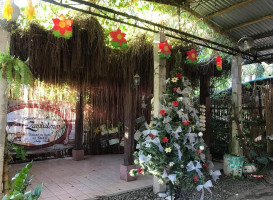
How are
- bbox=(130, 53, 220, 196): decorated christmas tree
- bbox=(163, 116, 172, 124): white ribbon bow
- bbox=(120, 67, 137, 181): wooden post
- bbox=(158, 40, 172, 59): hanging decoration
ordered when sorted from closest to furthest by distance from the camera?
1. bbox=(130, 53, 220, 196): decorated christmas tree
2. bbox=(163, 116, 172, 124): white ribbon bow
3. bbox=(158, 40, 172, 59): hanging decoration
4. bbox=(120, 67, 137, 181): wooden post

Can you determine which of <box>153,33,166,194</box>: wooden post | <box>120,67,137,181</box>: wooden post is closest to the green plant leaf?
<box>153,33,166,194</box>: wooden post

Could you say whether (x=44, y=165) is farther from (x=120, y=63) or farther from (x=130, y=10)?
(x=130, y=10)

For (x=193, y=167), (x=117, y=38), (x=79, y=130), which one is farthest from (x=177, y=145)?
(x=79, y=130)

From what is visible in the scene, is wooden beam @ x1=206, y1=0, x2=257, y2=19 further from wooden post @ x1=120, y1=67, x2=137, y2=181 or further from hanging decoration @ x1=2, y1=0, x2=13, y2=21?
hanging decoration @ x1=2, y1=0, x2=13, y2=21

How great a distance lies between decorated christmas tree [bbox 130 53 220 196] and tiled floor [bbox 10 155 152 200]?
44.5 inches

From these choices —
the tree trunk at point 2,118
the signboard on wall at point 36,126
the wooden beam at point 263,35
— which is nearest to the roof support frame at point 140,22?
the wooden beam at point 263,35

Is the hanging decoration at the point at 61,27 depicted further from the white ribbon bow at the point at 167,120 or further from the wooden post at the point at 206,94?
the wooden post at the point at 206,94

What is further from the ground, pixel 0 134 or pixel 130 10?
pixel 130 10

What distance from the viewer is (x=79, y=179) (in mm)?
5016

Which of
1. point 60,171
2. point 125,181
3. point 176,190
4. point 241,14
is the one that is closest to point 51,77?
point 60,171

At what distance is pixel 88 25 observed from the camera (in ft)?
13.1

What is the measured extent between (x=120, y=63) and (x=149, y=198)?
8.82 ft

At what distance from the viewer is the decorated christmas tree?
3.41 m

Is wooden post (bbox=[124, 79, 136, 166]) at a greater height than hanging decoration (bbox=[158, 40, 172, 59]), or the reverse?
hanging decoration (bbox=[158, 40, 172, 59])
